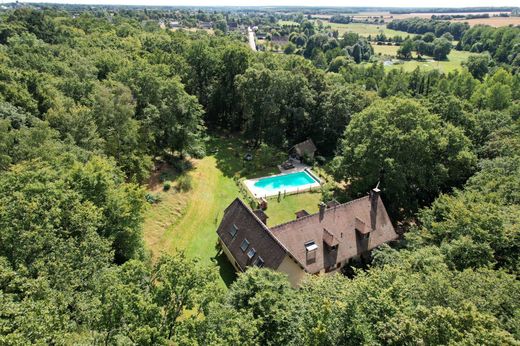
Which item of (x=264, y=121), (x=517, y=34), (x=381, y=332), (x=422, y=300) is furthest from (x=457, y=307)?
(x=517, y=34)

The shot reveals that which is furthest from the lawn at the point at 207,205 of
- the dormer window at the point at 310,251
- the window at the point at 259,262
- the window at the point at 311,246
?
the window at the point at 311,246

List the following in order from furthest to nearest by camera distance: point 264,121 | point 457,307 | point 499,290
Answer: point 264,121, point 499,290, point 457,307

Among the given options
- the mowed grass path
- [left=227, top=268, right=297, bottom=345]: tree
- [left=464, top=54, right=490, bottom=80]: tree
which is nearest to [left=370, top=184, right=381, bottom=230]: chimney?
the mowed grass path

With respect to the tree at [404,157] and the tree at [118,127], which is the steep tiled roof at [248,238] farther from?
the tree at [404,157]

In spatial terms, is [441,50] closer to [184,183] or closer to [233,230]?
[184,183]

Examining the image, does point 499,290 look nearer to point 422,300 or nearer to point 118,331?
point 422,300

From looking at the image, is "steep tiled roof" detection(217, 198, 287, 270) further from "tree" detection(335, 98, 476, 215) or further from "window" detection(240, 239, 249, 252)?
"tree" detection(335, 98, 476, 215)
